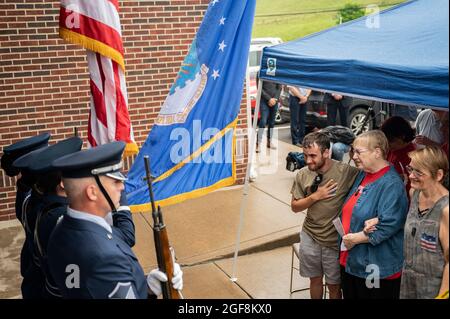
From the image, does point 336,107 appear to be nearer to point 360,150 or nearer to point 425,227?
point 360,150

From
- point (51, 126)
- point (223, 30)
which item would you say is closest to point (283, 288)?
point (223, 30)

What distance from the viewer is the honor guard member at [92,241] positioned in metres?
2.50

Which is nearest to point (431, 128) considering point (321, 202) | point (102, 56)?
point (321, 202)

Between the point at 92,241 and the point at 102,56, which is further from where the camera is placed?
the point at 102,56

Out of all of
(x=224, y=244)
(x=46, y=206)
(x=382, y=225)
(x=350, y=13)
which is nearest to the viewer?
(x=46, y=206)

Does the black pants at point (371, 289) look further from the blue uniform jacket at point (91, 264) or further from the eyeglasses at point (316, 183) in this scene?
the blue uniform jacket at point (91, 264)

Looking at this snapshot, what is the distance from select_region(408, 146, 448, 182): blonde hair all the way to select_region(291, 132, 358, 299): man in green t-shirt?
30.1 inches

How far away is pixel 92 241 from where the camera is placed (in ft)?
8.43

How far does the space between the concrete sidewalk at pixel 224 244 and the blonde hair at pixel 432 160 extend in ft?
7.05

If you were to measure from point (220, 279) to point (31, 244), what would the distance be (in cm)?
250

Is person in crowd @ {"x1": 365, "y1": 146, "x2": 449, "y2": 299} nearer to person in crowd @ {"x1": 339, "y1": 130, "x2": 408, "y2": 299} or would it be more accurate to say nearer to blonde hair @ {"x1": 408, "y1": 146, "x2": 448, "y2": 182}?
blonde hair @ {"x1": 408, "y1": 146, "x2": 448, "y2": 182}

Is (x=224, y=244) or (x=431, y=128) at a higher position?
(x=431, y=128)

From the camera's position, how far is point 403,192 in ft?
11.9

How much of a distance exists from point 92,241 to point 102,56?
197 cm
